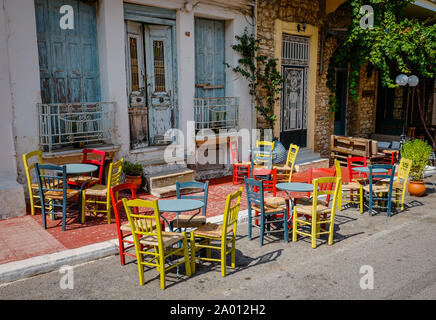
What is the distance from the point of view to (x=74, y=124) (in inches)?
315

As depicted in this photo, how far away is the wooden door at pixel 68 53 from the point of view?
7.54m

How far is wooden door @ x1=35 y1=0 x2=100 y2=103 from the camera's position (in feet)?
24.7

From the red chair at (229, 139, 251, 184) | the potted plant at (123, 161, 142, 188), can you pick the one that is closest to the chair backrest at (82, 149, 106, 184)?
the potted plant at (123, 161, 142, 188)

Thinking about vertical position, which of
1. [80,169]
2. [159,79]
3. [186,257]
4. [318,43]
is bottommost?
[186,257]

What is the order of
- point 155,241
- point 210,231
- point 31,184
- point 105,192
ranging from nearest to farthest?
point 155,241 → point 210,231 → point 105,192 → point 31,184

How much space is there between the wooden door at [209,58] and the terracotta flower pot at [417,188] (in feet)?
16.3

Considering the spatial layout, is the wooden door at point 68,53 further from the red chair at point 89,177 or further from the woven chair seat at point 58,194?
the woven chair seat at point 58,194

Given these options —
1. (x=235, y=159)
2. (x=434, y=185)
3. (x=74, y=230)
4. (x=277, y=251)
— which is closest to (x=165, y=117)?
(x=235, y=159)

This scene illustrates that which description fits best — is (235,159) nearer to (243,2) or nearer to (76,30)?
(243,2)

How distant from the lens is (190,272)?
484cm

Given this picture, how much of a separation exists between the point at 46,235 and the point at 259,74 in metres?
6.74

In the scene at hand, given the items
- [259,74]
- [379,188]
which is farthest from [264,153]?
[379,188]

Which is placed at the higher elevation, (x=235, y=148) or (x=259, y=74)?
(x=259, y=74)

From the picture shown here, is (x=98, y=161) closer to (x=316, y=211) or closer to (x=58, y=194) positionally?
(x=58, y=194)
